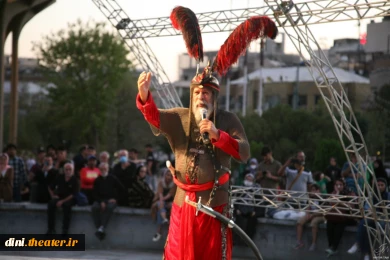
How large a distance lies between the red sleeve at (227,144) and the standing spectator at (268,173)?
7.10 m

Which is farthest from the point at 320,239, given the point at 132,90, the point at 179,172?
the point at 132,90

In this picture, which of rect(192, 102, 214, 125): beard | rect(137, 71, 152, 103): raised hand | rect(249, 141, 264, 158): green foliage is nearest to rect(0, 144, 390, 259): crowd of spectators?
rect(192, 102, 214, 125): beard

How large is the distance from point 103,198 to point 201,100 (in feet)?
24.8

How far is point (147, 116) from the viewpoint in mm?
7898

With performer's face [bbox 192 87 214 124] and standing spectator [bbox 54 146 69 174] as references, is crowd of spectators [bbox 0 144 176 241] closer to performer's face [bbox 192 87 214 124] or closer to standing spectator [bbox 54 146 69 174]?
standing spectator [bbox 54 146 69 174]

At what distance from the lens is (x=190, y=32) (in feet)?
26.6

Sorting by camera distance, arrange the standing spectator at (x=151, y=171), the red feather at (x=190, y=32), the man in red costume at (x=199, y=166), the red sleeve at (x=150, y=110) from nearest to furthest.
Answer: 1. the red sleeve at (x=150, y=110)
2. the man in red costume at (x=199, y=166)
3. the red feather at (x=190, y=32)
4. the standing spectator at (x=151, y=171)

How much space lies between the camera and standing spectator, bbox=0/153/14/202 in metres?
15.7

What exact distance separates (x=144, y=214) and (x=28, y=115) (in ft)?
110

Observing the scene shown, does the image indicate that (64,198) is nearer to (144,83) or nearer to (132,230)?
(132,230)

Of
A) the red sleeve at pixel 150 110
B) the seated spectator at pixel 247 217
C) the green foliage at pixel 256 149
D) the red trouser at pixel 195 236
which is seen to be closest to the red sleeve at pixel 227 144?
the red trouser at pixel 195 236

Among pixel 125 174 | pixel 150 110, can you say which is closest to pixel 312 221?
pixel 125 174

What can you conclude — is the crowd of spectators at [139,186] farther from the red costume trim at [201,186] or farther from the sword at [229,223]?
the sword at [229,223]

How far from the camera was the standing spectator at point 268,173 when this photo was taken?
14.9 m
